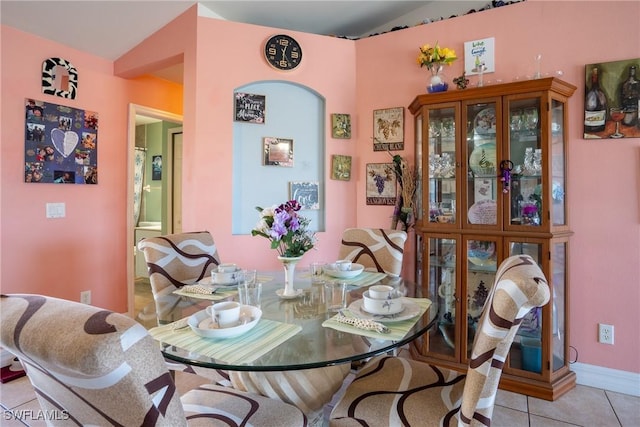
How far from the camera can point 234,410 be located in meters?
1.15

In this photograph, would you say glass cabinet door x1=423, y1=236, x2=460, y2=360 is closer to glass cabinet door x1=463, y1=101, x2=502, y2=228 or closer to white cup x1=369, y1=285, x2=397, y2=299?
glass cabinet door x1=463, y1=101, x2=502, y2=228

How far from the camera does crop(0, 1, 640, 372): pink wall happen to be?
2.24 m

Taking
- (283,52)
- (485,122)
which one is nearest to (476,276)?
(485,122)

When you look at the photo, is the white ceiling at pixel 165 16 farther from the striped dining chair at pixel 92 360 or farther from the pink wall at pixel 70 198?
the striped dining chair at pixel 92 360

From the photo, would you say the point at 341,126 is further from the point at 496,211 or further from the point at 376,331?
the point at 376,331

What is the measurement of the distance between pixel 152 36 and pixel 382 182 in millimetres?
2340

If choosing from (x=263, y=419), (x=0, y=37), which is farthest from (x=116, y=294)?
(x=263, y=419)

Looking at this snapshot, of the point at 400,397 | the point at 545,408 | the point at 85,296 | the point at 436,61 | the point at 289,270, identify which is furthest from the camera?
the point at 85,296

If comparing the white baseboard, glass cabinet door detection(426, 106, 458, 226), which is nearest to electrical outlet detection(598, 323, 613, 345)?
the white baseboard

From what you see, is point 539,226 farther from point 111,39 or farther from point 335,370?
point 111,39

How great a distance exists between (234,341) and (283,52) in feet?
8.29

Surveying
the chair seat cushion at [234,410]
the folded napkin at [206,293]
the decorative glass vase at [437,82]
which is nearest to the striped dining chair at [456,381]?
the chair seat cushion at [234,410]

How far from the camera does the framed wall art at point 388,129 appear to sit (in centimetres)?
294

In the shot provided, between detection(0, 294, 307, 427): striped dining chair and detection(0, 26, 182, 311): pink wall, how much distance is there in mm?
2417
